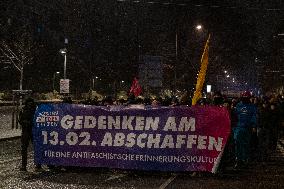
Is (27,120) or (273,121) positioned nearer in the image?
(27,120)

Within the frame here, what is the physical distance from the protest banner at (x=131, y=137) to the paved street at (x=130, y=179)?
0.77 ft

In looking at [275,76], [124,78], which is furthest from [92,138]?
[275,76]

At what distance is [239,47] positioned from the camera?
55.4 meters

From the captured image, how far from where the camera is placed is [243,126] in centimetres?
1261

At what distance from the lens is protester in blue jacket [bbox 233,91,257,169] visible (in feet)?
41.1

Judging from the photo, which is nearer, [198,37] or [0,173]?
[0,173]

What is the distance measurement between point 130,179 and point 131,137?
1113mm

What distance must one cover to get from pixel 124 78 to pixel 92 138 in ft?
205

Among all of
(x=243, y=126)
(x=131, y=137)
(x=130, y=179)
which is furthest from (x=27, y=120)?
(x=243, y=126)

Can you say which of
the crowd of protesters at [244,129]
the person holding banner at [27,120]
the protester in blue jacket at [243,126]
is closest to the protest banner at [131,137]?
the person holding banner at [27,120]

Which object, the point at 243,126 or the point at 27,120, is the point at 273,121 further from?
the point at 27,120

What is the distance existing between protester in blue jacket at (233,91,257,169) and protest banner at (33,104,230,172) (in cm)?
159

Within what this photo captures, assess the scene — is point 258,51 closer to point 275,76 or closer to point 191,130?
point 275,76

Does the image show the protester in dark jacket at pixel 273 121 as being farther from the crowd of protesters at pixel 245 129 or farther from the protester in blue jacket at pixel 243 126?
the protester in blue jacket at pixel 243 126
